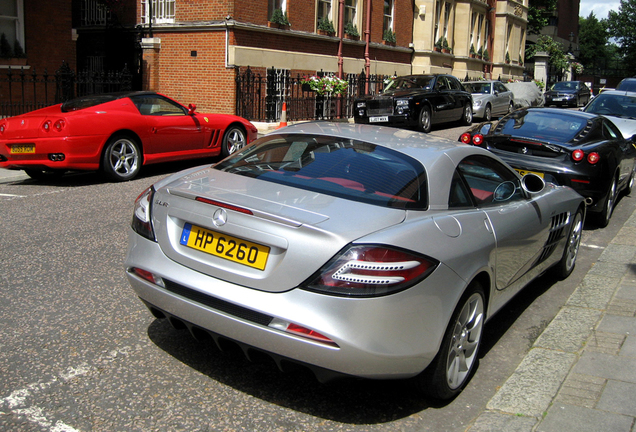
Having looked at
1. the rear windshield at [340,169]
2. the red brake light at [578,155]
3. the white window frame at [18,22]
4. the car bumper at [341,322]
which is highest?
the white window frame at [18,22]

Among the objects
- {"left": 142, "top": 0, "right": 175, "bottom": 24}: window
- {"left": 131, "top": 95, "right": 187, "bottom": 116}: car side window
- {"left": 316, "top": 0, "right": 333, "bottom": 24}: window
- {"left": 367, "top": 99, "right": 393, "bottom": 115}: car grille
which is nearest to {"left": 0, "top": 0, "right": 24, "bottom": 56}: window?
{"left": 142, "top": 0, "right": 175, "bottom": 24}: window

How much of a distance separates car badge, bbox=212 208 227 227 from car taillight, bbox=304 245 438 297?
0.58 meters

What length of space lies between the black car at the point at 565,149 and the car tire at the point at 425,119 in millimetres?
9504

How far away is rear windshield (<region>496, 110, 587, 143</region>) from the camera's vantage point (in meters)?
8.07

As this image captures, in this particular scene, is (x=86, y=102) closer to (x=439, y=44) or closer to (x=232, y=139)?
(x=232, y=139)

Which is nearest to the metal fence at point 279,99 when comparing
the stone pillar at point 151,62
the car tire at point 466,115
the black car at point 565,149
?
the stone pillar at point 151,62

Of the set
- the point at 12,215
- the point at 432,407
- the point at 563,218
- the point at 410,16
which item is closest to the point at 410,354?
the point at 432,407

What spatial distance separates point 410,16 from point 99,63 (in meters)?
15.0

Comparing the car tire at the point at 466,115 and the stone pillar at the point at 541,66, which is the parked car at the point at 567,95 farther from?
the car tire at the point at 466,115

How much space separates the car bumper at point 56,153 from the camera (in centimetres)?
904

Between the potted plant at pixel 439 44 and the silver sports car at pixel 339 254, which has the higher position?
the potted plant at pixel 439 44

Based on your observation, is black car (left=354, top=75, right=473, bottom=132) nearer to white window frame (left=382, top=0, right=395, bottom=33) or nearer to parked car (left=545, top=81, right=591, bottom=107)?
white window frame (left=382, top=0, right=395, bottom=33)

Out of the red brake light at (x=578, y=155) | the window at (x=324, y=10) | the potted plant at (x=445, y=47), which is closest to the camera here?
the red brake light at (x=578, y=155)

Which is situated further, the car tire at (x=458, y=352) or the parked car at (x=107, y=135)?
the parked car at (x=107, y=135)
